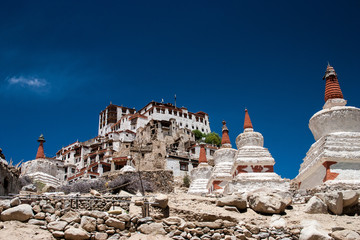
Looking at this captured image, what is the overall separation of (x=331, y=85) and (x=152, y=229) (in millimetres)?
12046

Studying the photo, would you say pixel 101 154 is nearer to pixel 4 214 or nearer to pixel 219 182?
pixel 219 182

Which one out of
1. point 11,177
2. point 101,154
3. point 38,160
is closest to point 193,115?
point 101,154

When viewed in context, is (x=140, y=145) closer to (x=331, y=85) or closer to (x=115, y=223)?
(x=331, y=85)

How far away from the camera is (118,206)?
36.5 feet

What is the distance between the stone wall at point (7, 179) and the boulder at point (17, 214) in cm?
256

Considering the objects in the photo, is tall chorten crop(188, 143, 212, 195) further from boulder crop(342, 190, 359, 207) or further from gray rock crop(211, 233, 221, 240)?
gray rock crop(211, 233, 221, 240)

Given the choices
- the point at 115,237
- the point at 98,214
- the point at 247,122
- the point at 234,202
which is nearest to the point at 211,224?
the point at 234,202

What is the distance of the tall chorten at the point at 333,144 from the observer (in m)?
13.7

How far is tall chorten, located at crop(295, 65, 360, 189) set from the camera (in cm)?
1373

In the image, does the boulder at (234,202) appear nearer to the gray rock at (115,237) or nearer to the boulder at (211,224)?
the boulder at (211,224)

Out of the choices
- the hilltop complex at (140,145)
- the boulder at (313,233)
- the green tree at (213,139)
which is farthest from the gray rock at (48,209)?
the green tree at (213,139)

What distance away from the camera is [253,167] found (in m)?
18.9

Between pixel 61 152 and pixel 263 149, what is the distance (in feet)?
262

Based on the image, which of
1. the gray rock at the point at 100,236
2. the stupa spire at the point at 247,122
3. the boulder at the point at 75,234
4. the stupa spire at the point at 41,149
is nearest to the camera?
the boulder at the point at 75,234
